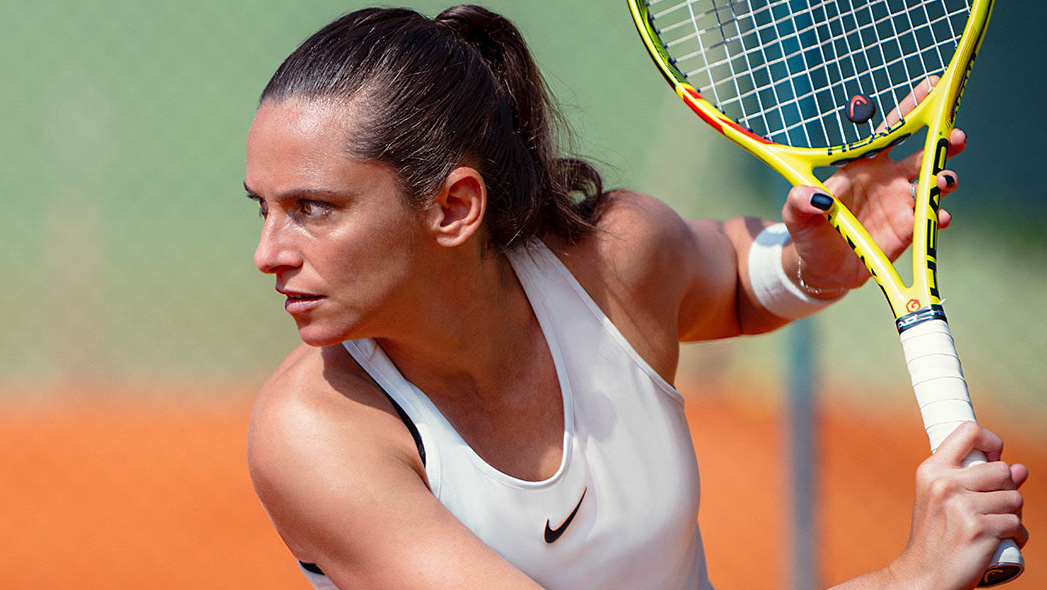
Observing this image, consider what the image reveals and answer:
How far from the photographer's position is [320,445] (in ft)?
4.17

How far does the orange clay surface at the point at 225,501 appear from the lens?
3.37m

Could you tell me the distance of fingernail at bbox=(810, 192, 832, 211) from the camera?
1.40m

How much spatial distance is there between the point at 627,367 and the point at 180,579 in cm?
254

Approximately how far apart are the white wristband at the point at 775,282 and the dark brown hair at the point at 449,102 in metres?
0.29

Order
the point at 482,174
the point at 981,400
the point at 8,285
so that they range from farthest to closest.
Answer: the point at 8,285, the point at 981,400, the point at 482,174

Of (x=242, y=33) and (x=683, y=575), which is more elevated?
(x=242, y=33)

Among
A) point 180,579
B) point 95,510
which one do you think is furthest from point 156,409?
point 180,579

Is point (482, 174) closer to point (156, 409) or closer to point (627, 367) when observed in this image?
point (627, 367)

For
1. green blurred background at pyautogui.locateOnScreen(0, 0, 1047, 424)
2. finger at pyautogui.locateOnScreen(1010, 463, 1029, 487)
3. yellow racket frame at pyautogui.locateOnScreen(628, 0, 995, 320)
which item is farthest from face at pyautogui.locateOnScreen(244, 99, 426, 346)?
green blurred background at pyautogui.locateOnScreen(0, 0, 1047, 424)

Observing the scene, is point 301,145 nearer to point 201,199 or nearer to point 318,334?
point 318,334

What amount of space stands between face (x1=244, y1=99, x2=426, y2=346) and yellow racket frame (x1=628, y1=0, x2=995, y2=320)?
20.5 inches

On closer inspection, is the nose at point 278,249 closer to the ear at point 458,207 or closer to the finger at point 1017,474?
the ear at point 458,207

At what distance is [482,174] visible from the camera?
1.41 metres

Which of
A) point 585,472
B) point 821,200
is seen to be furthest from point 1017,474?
point 585,472
